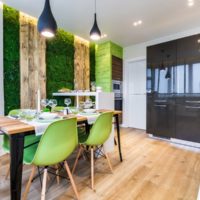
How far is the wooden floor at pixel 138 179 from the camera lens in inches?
62.8

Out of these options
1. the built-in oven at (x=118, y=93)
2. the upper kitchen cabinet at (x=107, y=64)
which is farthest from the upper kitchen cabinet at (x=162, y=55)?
the built-in oven at (x=118, y=93)

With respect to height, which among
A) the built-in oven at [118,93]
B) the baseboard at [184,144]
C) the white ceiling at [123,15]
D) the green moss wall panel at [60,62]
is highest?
the white ceiling at [123,15]

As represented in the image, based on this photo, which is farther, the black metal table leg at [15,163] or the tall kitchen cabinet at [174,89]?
the tall kitchen cabinet at [174,89]

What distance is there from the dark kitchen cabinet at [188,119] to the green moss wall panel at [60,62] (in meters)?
2.68

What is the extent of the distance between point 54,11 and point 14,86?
1609 mm

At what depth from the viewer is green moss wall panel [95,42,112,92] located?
4297mm

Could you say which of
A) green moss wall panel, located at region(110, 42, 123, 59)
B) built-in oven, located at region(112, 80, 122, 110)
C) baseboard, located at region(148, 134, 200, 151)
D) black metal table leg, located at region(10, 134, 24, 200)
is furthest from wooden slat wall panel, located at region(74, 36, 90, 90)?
black metal table leg, located at region(10, 134, 24, 200)

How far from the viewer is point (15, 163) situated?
1129 mm

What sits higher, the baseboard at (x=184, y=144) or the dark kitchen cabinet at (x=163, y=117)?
the dark kitchen cabinet at (x=163, y=117)

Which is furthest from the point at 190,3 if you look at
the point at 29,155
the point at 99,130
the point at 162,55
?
the point at 29,155

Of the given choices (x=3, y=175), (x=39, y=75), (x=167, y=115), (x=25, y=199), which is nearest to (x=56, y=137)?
(x=25, y=199)

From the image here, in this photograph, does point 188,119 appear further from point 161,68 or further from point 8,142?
point 8,142

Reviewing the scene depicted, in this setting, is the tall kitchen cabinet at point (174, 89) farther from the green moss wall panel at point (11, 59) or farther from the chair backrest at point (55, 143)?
the green moss wall panel at point (11, 59)

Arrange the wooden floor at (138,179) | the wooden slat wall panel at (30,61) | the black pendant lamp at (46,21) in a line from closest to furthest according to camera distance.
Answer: the wooden floor at (138,179), the black pendant lamp at (46,21), the wooden slat wall panel at (30,61)
